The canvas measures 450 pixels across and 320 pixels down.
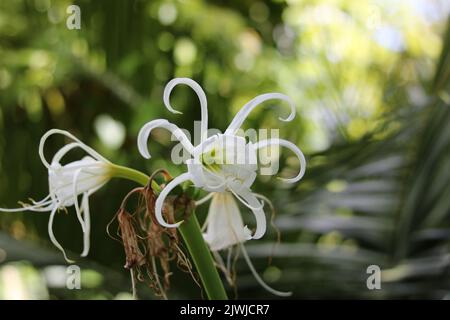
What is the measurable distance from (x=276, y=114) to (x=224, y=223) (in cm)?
58

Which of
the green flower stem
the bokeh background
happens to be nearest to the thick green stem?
the green flower stem

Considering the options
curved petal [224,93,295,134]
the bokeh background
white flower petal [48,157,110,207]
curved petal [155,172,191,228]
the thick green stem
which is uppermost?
the bokeh background

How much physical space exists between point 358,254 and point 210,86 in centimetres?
34

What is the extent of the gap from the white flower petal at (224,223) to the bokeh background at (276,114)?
1.18ft

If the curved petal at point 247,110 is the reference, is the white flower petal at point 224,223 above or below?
below

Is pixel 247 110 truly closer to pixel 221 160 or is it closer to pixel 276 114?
pixel 221 160

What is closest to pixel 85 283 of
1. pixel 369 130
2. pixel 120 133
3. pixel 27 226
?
pixel 27 226

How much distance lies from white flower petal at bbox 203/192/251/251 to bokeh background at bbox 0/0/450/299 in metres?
0.36

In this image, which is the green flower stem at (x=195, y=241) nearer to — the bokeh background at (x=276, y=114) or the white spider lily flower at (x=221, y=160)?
the white spider lily flower at (x=221, y=160)

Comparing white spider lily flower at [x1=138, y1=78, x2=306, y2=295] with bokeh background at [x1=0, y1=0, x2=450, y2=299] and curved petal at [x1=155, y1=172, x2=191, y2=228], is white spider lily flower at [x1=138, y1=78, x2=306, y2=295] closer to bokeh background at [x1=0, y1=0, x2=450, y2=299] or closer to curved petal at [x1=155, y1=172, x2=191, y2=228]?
curved petal at [x1=155, y1=172, x2=191, y2=228]

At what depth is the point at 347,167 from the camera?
748 millimetres

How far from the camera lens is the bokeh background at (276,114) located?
73cm

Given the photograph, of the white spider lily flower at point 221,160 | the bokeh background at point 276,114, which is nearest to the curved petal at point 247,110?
the white spider lily flower at point 221,160

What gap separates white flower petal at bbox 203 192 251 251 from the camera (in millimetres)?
319
